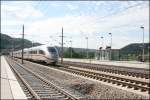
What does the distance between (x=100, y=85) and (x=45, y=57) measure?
1118 inches

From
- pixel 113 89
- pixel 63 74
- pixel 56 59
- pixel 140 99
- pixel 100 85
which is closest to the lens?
pixel 140 99

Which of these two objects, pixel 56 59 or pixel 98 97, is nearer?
pixel 98 97

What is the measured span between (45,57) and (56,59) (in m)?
1.61

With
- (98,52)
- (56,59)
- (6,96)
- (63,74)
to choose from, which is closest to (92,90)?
(6,96)

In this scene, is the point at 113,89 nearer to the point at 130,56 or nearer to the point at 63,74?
the point at 63,74

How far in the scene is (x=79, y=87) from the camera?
1984 cm

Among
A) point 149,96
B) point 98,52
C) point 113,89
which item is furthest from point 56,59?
point 149,96

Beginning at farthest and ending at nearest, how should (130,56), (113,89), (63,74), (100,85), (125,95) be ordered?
(130,56) < (63,74) < (100,85) < (113,89) < (125,95)

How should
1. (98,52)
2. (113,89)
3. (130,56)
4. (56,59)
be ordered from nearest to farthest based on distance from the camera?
(113,89), (56,59), (98,52), (130,56)

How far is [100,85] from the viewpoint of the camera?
1912 cm

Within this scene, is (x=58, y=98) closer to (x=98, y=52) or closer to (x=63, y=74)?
(x=63, y=74)

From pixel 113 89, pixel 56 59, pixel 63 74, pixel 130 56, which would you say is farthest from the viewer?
pixel 130 56

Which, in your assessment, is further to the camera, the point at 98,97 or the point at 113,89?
the point at 113,89

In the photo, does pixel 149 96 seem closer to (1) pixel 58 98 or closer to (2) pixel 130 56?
(1) pixel 58 98
